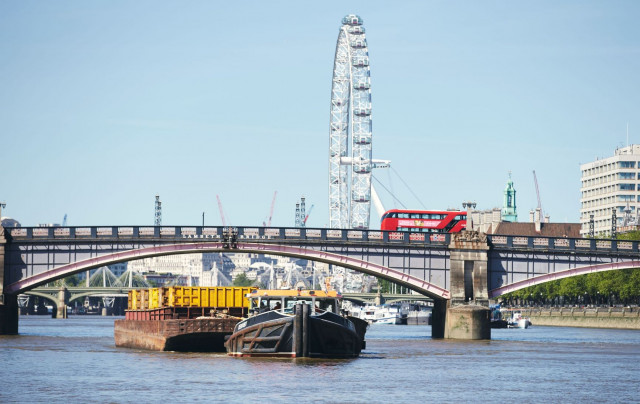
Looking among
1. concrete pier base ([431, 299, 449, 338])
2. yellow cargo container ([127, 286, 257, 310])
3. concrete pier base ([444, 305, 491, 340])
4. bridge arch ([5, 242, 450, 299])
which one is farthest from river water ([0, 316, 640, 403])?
concrete pier base ([431, 299, 449, 338])

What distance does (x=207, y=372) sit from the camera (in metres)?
69.9

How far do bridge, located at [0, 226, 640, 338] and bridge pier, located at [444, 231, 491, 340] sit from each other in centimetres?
9

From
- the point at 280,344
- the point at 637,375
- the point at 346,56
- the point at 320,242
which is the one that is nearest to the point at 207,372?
the point at 280,344

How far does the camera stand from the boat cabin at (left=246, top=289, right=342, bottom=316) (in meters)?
77.4

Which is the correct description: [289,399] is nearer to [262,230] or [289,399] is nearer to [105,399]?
[105,399]

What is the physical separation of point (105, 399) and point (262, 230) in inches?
2354

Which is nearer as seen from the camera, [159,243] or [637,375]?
[637,375]

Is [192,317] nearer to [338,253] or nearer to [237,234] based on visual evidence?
[237,234]

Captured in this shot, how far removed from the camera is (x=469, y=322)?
11288 centimetres

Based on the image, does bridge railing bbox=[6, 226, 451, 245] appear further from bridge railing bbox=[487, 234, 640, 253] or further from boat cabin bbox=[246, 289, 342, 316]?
boat cabin bbox=[246, 289, 342, 316]

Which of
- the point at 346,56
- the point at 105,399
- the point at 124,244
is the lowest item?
the point at 105,399

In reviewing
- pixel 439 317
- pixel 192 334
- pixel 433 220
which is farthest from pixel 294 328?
pixel 433 220

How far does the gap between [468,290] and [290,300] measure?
1611 inches

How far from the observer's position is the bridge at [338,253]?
115500 mm
